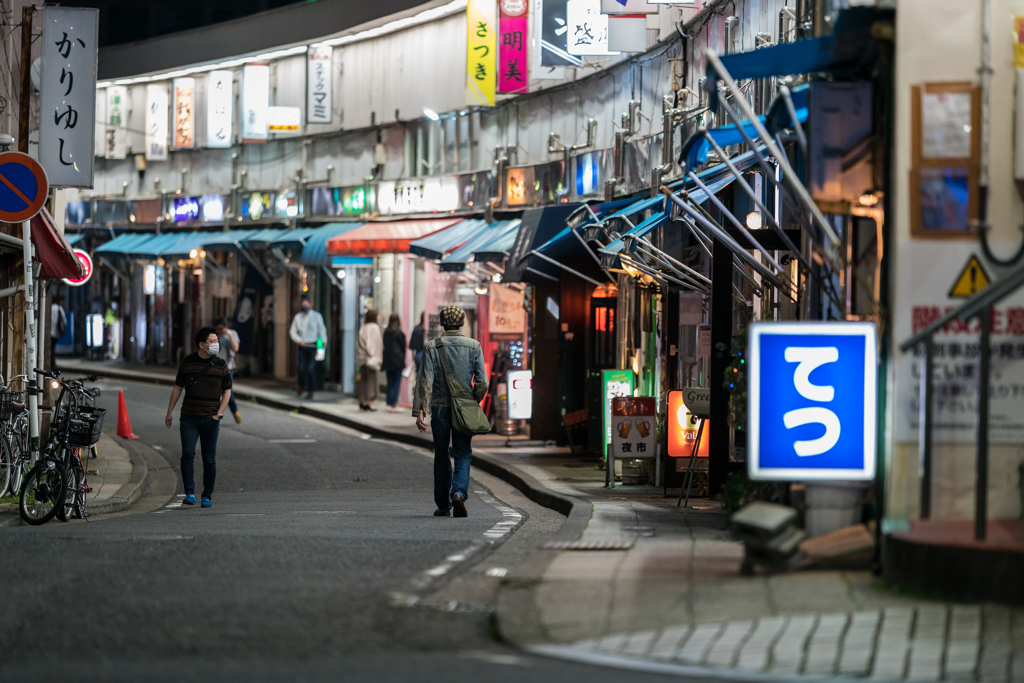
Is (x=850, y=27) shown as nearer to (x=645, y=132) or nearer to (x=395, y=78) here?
(x=645, y=132)

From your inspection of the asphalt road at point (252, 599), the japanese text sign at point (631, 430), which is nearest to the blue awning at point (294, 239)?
the asphalt road at point (252, 599)

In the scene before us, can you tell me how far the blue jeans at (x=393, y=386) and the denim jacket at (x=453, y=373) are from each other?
14622mm

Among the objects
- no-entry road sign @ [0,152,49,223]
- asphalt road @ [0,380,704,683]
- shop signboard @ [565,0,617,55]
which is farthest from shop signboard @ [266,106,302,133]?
no-entry road sign @ [0,152,49,223]

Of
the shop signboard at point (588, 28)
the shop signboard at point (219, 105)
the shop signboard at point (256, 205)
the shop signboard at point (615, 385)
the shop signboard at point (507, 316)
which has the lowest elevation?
Result: the shop signboard at point (615, 385)

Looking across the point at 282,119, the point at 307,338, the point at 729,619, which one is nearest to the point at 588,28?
the point at 307,338

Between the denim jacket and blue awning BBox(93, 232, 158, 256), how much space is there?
28.6 m

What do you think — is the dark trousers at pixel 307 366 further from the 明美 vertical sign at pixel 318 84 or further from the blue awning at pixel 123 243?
the blue awning at pixel 123 243

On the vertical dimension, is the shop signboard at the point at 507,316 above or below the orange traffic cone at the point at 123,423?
above

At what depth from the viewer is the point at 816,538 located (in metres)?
8.34

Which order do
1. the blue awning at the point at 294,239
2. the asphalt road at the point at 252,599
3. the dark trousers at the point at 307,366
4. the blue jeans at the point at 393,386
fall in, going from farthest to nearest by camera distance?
the blue awning at the point at 294,239
the dark trousers at the point at 307,366
the blue jeans at the point at 393,386
the asphalt road at the point at 252,599

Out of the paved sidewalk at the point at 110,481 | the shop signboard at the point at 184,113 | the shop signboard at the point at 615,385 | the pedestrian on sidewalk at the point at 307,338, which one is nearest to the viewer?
the paved sidewalk at the point at 110,481

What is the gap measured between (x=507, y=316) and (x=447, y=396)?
11.5 m

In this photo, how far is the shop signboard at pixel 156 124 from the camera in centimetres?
3925

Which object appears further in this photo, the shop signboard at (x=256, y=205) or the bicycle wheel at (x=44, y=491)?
the shop signboard at (x=256, y=205)
